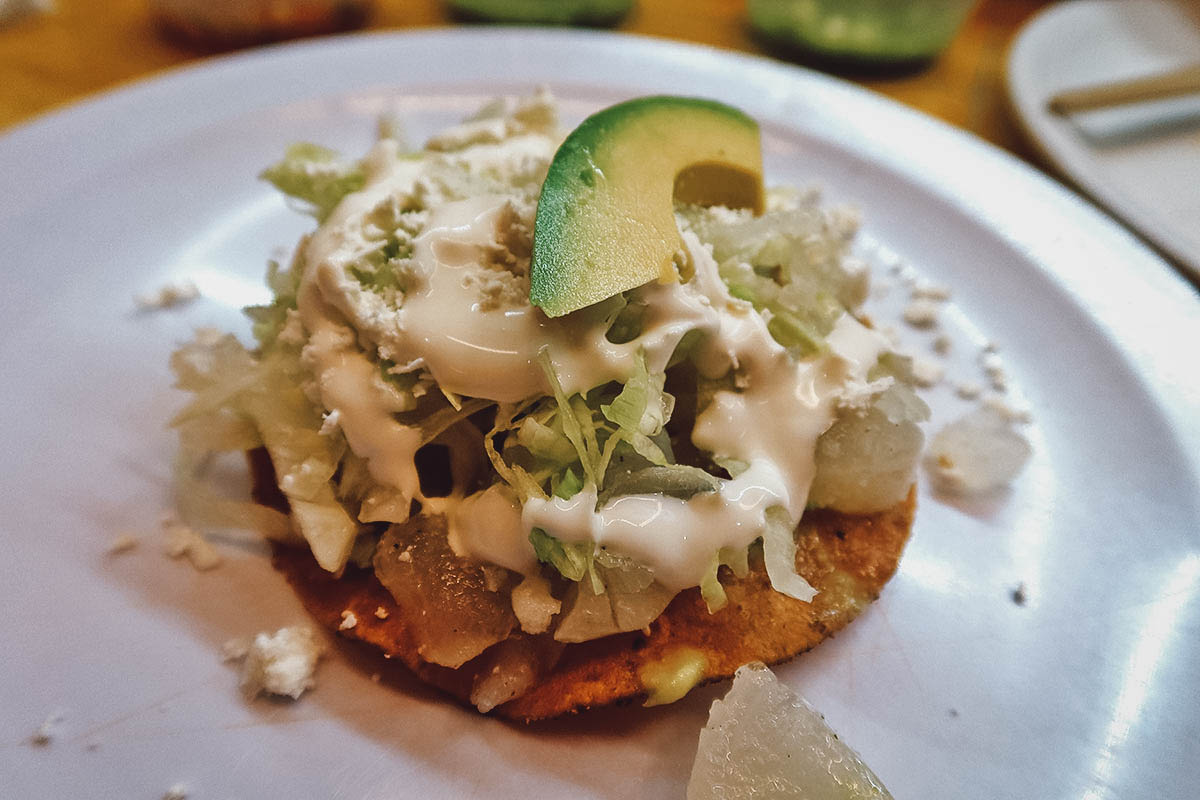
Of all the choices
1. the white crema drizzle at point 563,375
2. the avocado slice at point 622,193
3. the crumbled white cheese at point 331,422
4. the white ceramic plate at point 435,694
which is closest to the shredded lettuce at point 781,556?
the white crema drizzle at point 563,375

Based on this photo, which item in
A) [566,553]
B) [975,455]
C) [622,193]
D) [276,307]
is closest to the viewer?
[566,553]

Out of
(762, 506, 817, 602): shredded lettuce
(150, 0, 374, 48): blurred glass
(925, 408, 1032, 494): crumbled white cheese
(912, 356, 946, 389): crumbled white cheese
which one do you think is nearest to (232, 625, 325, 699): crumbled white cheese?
(762, 506, 817, 602): shredded lettuce

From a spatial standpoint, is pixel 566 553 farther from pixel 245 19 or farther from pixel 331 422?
pixel 245 19

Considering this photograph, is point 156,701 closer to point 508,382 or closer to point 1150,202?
point 508,382

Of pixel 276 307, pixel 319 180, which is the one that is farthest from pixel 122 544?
pixel 319 180

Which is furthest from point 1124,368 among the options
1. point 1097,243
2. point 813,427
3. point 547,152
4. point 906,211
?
point 547,152

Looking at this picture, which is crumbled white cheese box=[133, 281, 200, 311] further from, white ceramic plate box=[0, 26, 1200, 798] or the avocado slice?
the avocado slice
